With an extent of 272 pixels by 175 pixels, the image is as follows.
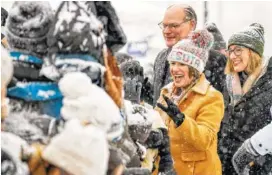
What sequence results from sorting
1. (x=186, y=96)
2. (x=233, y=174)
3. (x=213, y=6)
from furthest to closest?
1. (x=213, y=6)
2. (x=233, y=174)
3. (x=186, y=96)

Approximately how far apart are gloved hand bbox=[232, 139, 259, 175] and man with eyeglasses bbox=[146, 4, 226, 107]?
36.5 inches

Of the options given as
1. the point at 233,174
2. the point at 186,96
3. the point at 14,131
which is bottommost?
the point at 233,174

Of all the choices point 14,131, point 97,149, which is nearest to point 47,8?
point 14,131

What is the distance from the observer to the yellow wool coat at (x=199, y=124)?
214 inches

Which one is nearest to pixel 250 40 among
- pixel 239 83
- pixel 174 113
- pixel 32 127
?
pixel 239 83

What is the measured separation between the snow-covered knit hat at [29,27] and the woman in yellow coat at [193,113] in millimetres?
2084

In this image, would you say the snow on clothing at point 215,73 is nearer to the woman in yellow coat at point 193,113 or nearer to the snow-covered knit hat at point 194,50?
the snow-covered knit hat at point 194,50

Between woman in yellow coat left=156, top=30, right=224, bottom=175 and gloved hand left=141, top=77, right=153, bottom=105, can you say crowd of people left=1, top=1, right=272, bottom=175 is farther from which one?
gloved hand left=141, top=77, right=153, bottom=105

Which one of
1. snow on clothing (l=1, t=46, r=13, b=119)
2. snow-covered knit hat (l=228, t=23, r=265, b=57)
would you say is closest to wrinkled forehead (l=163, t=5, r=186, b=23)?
snow-covered knit hat (l=228, t=23, r=265, b=57)

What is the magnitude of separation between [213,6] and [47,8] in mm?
12095

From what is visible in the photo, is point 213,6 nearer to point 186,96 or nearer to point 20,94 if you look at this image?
point 186,96

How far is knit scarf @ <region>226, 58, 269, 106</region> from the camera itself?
6.38 m

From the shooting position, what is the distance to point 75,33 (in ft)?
10.2

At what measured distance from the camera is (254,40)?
660 cm
